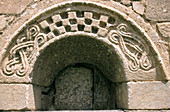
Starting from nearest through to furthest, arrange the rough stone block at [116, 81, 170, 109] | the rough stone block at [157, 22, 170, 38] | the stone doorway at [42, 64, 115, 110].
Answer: the rough stone block at [116, 81, 170, 109] < the rough stone block at [157, 22, 170, 38] < the stone doorway at [42, 64, 115, 110]

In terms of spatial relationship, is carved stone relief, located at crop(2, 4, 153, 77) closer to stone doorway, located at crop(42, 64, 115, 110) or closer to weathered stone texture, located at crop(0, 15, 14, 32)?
weathered stone texture, located at crop(0, 15, 14, 32)

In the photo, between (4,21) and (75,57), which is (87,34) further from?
(4,21)

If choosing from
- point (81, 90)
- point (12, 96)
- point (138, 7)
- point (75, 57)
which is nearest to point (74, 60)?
point (75, 57)

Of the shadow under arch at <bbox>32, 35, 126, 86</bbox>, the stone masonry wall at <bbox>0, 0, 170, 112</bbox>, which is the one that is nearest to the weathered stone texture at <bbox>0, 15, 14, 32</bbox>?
the stone masonry wall at <bbox>0, 0, 170, 112</bbox>

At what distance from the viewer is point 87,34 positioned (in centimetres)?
291

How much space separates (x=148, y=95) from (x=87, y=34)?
1.06 metres

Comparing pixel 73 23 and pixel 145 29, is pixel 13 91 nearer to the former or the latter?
pixel 73 23

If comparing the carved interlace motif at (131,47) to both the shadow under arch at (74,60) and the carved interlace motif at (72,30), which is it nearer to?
the carved interlace motif at (72,30)

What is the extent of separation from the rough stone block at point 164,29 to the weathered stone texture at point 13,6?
1699 millimetres

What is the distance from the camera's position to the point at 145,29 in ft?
9.57

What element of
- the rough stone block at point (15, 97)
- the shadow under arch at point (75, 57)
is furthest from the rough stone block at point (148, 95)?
the rough stone block at point (15, 97)

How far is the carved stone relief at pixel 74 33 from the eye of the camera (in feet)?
9.52

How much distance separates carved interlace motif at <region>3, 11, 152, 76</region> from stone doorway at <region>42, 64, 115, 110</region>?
0.92m

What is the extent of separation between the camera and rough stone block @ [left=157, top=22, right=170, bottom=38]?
2.92m
